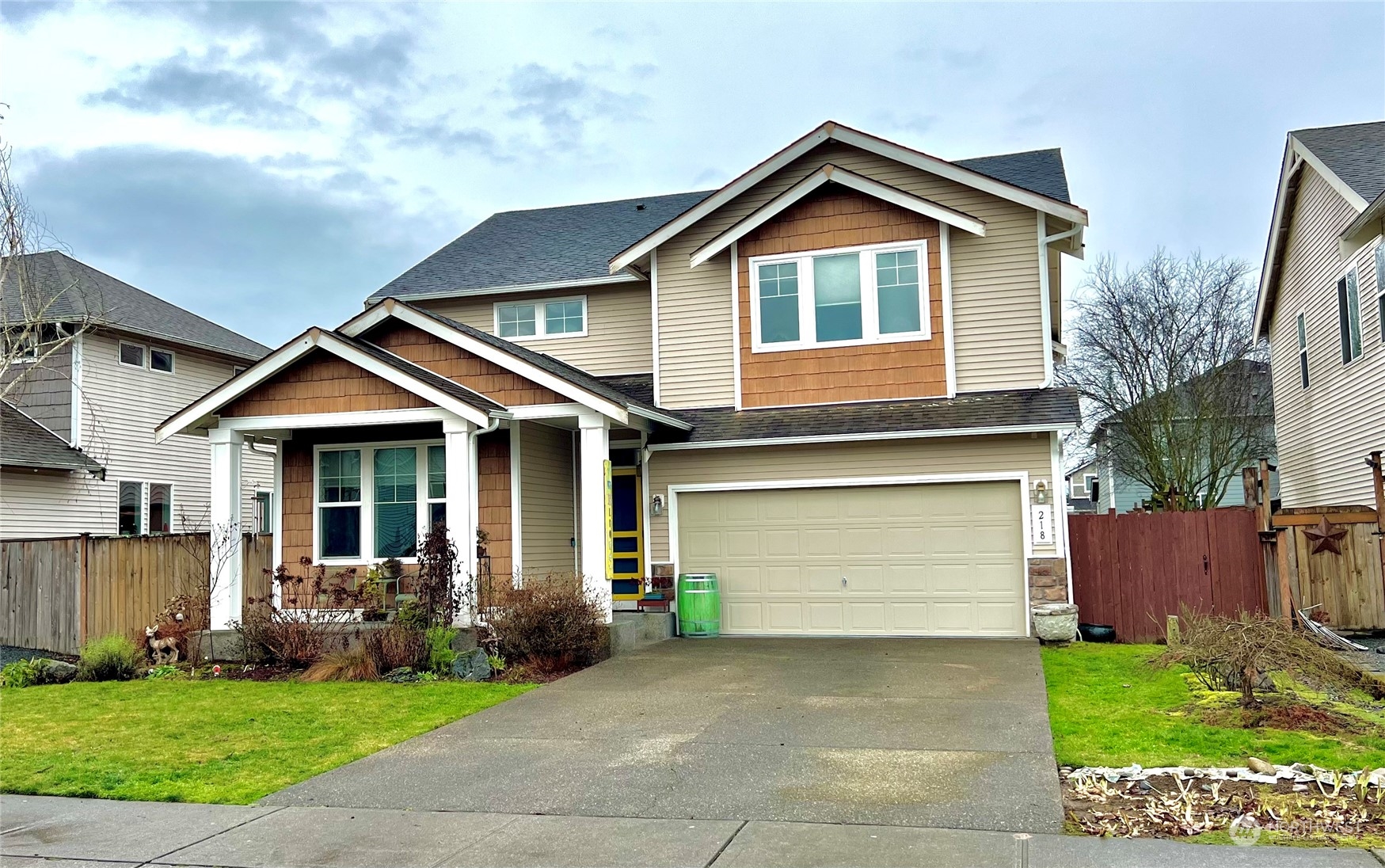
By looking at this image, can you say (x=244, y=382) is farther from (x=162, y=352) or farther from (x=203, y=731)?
(x=162, y=352)

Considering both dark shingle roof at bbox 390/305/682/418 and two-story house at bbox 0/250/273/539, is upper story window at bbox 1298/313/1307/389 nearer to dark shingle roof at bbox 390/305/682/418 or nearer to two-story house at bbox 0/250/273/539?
dark shingle roof at bbox 390/305/682/418

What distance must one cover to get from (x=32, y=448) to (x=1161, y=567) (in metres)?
18.8

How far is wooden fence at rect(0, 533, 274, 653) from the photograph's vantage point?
14586 millimetres

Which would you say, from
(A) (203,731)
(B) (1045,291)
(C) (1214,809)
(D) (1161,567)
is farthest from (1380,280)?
(A) (203,731)

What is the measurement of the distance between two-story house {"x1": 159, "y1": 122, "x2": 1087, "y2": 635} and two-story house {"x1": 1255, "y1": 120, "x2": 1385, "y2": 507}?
4.41 m

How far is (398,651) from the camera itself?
12.0 m

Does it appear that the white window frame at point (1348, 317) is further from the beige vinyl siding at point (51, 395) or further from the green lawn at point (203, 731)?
the beige vinyl siding at point (51, 395)

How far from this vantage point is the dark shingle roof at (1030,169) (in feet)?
55.1

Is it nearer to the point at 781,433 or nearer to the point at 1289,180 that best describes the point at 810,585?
the point at 781,433

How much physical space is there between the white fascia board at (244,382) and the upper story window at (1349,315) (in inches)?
587

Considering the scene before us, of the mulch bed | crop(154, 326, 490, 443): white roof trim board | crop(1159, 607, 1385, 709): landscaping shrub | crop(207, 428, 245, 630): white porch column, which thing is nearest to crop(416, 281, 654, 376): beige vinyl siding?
crop(154, 326, 490, 443): white roof trim board

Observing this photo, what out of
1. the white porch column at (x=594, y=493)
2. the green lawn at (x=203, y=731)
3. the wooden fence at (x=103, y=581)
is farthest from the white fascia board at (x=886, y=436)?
the wooden fence at (x=103, y=581)

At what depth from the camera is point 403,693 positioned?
10867 mm

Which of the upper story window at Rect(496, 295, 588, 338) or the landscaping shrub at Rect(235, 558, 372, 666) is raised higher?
the upper story window at Rect(496, 295, 588, 338)
